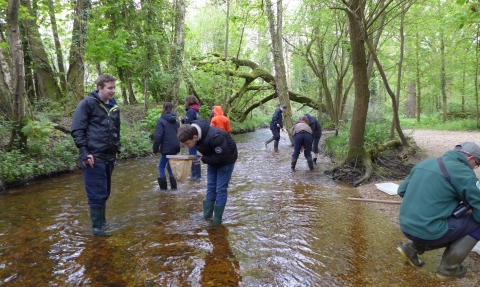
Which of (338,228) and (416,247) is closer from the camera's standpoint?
(416,247)

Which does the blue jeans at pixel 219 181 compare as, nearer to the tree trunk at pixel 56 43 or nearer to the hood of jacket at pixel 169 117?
the hood of jacket at pixel 169 117

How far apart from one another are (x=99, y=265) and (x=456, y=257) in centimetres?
393

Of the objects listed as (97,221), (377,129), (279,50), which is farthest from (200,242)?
(279,50)

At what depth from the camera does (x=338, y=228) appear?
4.43 metres

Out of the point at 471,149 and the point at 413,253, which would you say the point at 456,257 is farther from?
the point at 471,149

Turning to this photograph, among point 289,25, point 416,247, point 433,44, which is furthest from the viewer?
point 433,44

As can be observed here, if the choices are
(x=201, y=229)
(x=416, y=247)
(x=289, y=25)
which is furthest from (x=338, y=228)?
(x=289, y=25)

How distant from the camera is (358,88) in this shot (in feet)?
24.4

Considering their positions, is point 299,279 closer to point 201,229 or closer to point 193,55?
point 201,229

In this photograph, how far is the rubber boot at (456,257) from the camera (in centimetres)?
296

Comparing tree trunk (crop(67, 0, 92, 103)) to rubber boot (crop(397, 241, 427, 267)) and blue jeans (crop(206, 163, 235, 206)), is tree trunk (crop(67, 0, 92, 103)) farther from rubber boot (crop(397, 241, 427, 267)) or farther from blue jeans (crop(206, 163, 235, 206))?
rubber boot (crop(397, 241, 427, 267))

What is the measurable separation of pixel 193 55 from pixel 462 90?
18.1 meters

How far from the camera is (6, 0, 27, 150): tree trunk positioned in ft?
21.1

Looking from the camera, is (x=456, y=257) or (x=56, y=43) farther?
(x=56, y=43)
